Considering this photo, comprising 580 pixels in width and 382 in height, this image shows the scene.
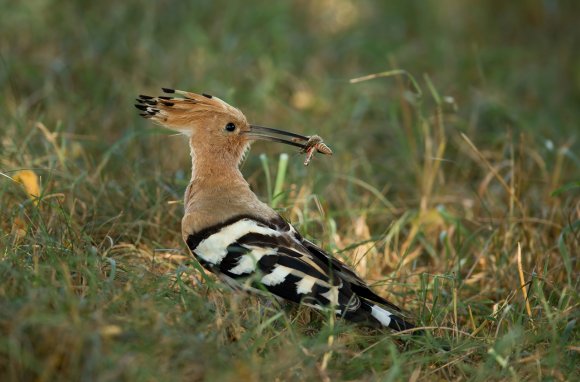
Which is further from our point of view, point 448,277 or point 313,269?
point 448,277

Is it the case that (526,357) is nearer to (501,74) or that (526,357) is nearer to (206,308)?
(206,308)

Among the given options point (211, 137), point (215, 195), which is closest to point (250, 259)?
point (215, 195)

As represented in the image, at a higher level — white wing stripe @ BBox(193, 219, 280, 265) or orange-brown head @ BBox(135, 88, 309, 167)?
orange-brown head @ BBox(135, 88, 309, 167)

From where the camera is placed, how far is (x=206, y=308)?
7.95 feet

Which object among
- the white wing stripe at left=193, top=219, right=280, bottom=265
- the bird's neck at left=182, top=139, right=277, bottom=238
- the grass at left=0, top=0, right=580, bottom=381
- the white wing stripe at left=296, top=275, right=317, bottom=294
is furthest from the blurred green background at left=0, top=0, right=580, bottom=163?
the white wing stripe at left=296, top=275, right=317, bottom=294

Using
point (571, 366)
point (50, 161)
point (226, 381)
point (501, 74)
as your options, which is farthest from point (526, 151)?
point (226, 381)

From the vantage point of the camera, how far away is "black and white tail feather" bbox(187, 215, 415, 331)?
2648mm

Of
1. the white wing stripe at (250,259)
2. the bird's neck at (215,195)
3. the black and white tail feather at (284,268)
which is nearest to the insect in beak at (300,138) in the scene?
the bird's neck at (215,195)

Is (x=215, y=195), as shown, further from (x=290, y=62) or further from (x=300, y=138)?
(x=290, y=62)

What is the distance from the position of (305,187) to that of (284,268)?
1.12 meters

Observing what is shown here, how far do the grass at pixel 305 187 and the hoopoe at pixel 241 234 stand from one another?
0.08 metres

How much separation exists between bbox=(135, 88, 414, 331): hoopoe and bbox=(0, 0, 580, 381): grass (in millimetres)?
83

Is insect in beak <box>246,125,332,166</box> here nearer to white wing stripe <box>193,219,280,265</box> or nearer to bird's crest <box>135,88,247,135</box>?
bird's crest <box>135,88,247,135</box>

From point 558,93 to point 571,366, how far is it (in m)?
3.49
